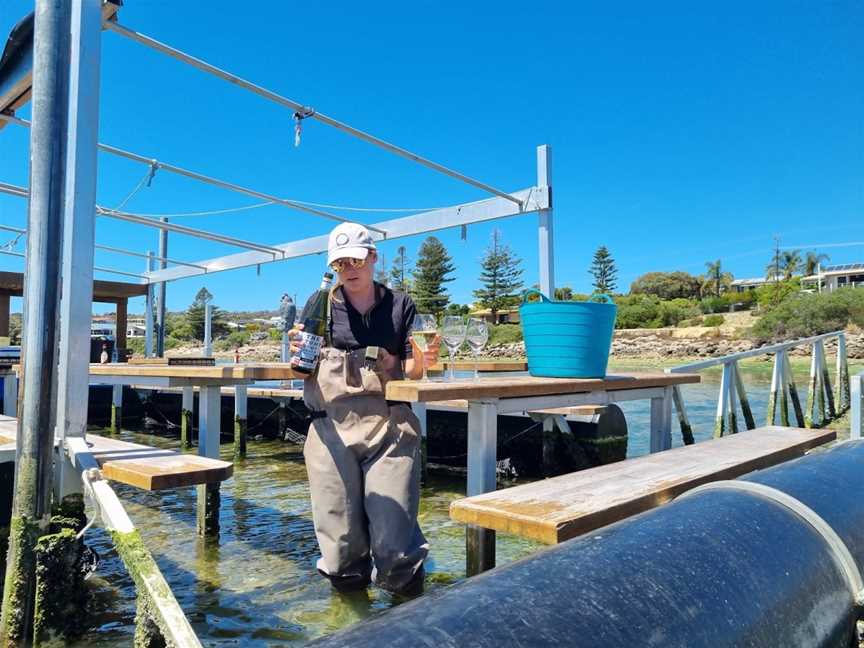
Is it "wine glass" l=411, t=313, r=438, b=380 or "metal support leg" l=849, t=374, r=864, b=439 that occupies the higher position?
"wine glass" l=411, t=313, r=438, b=380

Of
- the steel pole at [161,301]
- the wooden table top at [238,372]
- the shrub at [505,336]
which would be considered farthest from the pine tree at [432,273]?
the wooden table top at [238,372]

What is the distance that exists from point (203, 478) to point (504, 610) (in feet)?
5.24

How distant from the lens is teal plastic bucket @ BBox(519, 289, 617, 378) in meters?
2.75

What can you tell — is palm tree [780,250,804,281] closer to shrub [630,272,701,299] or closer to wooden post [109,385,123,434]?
shrub [630,272,701,299]

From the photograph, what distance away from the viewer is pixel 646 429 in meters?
10.1

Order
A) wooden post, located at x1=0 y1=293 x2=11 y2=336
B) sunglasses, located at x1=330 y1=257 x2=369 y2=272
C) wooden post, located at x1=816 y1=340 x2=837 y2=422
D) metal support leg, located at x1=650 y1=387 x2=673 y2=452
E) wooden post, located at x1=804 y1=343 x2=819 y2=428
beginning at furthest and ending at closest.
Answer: wooden post, located at x1=0 y1=293 x2=11 y2=336
wooden post, located at x1=816 y1=340 x2=837 y2=422
wooden post, located at x1=804 y1=343 x2=819 y2=428
metal support leg, located at x1=650 y1=387 x2=673 y2=452
sunglasses, located at x1=330 y1=257 x2=369 y2=272

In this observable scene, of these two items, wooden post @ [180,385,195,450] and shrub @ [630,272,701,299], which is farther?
shrub @ [630,272,701,299]

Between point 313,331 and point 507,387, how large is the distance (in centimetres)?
81

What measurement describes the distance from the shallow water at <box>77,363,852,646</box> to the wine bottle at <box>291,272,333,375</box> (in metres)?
1.04

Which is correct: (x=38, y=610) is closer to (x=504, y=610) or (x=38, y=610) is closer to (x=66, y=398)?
(x=66, y=398)

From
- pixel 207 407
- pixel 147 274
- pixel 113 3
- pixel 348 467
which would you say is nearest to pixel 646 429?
pixel 207 407

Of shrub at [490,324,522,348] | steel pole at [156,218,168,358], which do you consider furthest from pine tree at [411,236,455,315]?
steel pole at [156,218,168,358]

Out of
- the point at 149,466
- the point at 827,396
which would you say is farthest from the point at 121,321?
the point at 827,396

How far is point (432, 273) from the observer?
58156 mm
